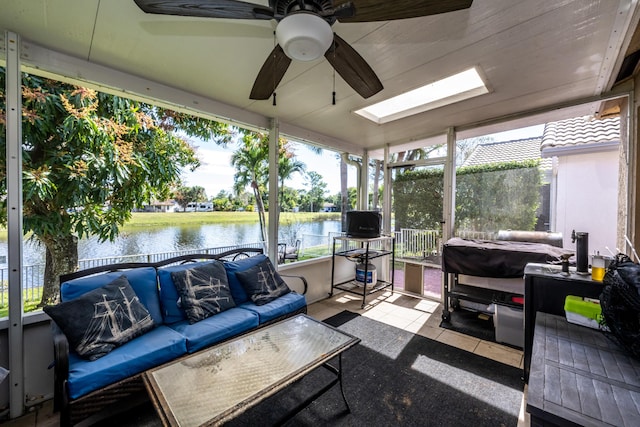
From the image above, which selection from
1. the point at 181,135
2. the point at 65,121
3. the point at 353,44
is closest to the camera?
the point at 353,44

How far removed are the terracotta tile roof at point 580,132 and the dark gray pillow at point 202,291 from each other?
3793 millimetres

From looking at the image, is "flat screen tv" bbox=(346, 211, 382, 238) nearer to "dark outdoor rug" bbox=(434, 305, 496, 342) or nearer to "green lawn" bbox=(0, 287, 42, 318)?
"dark outdoor rug" bbox=(434, 305, 496, 342)

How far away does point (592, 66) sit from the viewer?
1.98m

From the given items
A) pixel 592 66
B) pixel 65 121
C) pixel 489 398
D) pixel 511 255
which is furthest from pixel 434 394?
pixel 65 121

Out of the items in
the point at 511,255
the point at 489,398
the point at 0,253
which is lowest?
the point at 489,398

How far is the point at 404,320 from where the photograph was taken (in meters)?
3.09

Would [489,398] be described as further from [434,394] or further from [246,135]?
[246,135]

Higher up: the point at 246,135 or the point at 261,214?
the point at 246,135

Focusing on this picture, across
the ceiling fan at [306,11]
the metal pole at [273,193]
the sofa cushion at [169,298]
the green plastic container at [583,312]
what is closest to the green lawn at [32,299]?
the sofa cushion at [169,298]

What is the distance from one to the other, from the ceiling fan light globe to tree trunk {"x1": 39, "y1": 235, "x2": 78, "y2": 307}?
3.04 metres

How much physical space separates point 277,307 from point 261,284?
299mm

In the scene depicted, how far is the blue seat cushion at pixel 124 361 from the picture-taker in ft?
4.64

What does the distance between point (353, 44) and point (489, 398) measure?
2.57 metres

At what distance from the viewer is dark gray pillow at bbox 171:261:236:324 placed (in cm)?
213
